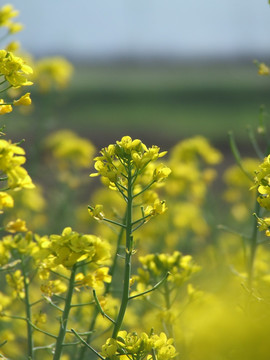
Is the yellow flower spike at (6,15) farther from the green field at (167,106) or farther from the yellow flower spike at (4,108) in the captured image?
the green field at (167,106)

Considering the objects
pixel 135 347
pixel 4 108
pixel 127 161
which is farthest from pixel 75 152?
pixel 135 347

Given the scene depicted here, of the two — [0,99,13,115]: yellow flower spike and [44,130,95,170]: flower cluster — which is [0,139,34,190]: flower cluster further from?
[44,130,95,170]: flower cluster

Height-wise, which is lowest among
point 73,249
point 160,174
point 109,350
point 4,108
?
point 109,350

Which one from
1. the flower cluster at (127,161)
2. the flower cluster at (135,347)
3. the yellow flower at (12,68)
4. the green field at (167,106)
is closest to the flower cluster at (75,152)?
the yellow flower at (12,68)

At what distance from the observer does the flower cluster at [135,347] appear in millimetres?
1506

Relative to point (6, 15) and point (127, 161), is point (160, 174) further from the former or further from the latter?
point (6, 15)

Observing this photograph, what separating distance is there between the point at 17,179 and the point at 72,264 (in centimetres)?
28

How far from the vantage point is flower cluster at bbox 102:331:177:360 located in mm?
1506

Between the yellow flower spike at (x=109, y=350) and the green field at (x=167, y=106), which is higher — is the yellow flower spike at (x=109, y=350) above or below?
below

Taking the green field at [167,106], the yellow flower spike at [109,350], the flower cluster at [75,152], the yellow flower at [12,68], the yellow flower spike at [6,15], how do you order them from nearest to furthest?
the yellow flower spike at [109,350] < the yellow flower at [12,68] < the yellow flower spike at [6,15] < the flower cluster at [75,152] < the green field at [167,106]

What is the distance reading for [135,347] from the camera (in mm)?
1535

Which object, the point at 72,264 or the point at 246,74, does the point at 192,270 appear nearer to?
the point at 72,264

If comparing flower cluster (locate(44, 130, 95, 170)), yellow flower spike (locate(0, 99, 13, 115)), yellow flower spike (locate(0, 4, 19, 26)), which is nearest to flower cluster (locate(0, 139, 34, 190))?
yellow flower spike (locate(0, 99, 13, 115))

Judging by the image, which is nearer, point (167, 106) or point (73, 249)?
point (73, 249)
